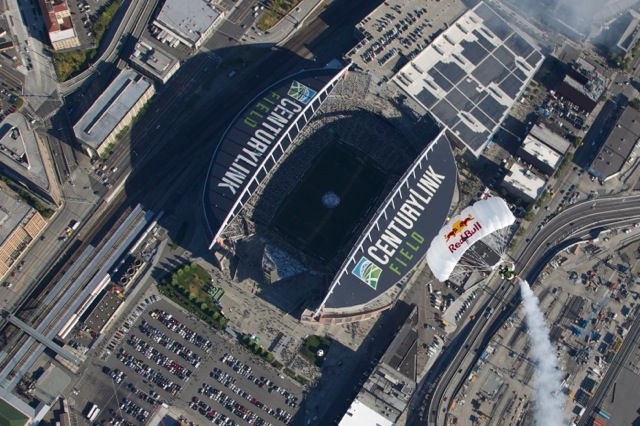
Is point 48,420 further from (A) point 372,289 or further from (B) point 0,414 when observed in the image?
(A) point 372,289

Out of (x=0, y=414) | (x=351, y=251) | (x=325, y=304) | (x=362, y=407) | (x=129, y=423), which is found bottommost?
(x=0, y=414)

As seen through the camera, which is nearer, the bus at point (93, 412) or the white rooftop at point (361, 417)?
the white rooftop at point (361, 417)

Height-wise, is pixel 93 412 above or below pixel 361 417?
below

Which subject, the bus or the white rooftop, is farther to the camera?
the bus

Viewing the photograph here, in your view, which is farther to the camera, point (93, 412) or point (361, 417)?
point (93, 412)

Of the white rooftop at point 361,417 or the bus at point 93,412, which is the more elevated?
the white rooftop at point 361,417

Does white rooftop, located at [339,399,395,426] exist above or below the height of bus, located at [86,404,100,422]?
above

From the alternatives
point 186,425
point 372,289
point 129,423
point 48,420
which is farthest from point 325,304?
point 48,420

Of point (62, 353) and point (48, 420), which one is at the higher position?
point (62, 353)
